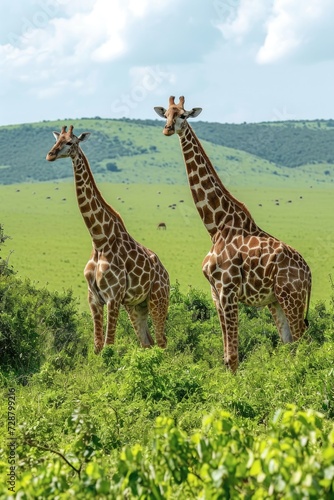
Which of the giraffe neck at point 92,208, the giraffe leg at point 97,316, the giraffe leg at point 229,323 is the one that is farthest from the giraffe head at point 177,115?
the giraffe leg at point 97,316

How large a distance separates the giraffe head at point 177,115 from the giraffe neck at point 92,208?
135cm

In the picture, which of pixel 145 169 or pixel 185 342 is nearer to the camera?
pixel 185 342

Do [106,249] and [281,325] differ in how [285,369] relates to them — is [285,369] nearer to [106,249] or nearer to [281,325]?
[281,325]

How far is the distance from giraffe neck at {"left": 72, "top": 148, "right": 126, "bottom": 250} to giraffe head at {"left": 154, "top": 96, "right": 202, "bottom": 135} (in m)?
1.35

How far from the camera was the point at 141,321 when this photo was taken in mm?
13328

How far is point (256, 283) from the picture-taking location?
11.5 m

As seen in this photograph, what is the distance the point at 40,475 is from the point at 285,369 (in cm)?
598

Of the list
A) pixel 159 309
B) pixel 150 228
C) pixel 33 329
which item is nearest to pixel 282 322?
pixel 159 309

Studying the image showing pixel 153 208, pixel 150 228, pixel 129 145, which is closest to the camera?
pixel 150 228

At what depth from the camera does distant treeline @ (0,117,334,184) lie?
427 feet

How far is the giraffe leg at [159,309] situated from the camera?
13008mm

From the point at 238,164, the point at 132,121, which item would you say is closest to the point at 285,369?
the point at 238,164

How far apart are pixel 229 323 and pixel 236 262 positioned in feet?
2.48

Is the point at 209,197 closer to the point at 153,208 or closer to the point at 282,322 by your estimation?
the point at 282,322
